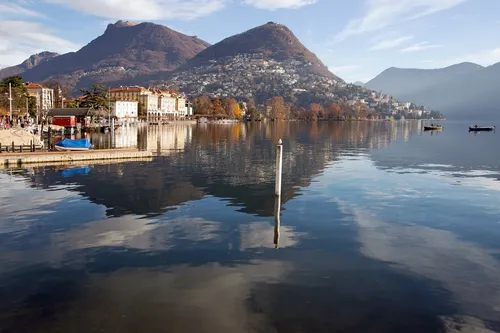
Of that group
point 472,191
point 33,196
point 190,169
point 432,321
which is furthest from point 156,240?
point 472,191

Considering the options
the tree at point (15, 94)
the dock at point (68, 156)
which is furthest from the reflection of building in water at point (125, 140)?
the tree at point (15, 94)

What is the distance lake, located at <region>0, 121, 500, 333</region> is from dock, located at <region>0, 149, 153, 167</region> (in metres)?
10.2

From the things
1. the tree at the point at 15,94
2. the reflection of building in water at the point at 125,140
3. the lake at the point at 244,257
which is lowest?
the lake at the point at 244,257

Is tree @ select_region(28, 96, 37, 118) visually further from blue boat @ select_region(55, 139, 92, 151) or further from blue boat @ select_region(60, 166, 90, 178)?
blue boat @ select_region(60, 166, 90, 178)

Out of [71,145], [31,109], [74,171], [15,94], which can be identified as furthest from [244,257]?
[31,109]

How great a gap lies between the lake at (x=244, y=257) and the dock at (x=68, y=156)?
1016cm

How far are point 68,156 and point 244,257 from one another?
38005 mm

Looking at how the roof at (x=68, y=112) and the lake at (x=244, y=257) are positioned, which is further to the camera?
the roof at (x=68, y=112)

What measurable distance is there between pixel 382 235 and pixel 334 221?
3440 mm

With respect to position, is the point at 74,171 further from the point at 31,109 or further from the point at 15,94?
the point at 31,109

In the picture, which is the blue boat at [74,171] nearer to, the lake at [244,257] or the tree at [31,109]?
the lake at [244,257]

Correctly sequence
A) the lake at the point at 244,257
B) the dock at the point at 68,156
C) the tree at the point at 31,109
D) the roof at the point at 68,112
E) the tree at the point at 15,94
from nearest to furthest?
1. the lake at the point at 244,257
2. the dock at the point at 68,156
3. the tree at the point at 15,94
4. the roof at the point at 68,112
5. the tree at the point at 31,109

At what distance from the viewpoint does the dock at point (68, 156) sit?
44763 millimetres

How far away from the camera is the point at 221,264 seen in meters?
17.5
